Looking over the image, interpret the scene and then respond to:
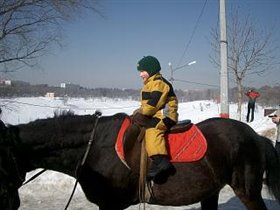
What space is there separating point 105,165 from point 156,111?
0.81m

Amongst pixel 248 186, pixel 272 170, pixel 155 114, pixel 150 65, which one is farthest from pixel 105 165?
pixel 272 170

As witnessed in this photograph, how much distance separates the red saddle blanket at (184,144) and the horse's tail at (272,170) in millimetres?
1104

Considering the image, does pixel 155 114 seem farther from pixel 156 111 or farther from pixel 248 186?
pixel 248 186

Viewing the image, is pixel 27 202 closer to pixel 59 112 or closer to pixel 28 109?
pixel 59 112

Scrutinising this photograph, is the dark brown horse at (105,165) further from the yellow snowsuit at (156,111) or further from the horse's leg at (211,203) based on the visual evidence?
the horse's leg at (211,203)

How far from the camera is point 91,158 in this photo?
12.1 feet

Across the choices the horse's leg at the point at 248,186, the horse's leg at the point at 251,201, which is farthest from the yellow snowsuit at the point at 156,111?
the horse's leg at the point at 251,201

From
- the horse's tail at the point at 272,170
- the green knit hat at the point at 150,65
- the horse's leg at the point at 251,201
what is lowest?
the horse's leg at the point at 251,201

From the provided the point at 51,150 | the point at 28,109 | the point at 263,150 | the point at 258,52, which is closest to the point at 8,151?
the point at 51,150

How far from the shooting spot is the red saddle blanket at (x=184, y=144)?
12.3 ft

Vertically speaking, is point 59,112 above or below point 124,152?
above

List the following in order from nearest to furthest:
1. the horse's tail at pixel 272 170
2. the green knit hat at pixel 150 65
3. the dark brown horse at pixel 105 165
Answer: the dark brown horse at pixel 105 165 → the green knit hat at pixel 150 65 → the horse's tail at pixel 272 170

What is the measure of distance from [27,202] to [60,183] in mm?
958

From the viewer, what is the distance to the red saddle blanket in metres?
3.76
